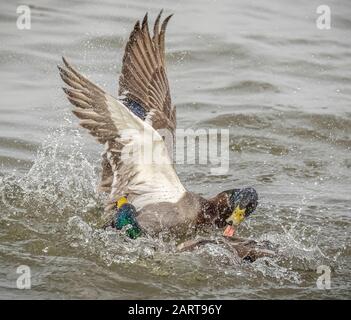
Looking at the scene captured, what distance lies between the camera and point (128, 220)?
24.5 ft

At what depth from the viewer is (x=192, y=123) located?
10.9 metres

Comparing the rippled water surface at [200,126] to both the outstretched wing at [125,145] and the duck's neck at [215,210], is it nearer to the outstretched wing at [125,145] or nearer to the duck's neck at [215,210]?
the duck's neck at [215,210]

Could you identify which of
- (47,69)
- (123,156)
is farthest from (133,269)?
(47,69)

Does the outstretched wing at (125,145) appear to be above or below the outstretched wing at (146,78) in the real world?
below

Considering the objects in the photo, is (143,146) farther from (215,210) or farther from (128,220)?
(215,210)

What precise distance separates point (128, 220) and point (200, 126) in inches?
139

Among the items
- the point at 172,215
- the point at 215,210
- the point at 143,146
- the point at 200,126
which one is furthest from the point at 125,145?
the point at 200,126

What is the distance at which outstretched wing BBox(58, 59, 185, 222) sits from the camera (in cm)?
714

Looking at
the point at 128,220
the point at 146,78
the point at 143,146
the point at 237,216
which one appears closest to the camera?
the point at 143,146

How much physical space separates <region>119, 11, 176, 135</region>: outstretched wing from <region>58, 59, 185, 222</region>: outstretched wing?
2.36ft

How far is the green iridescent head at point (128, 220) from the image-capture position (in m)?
7.47

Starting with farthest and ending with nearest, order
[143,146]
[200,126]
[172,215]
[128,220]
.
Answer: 1. [200,126]
2. [172,215]
3. [128,220]
4. [143,146]

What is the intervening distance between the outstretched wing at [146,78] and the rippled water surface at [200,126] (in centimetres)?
101

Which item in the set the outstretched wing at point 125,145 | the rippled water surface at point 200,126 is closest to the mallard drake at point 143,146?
the outstretched wing at point 125,145
